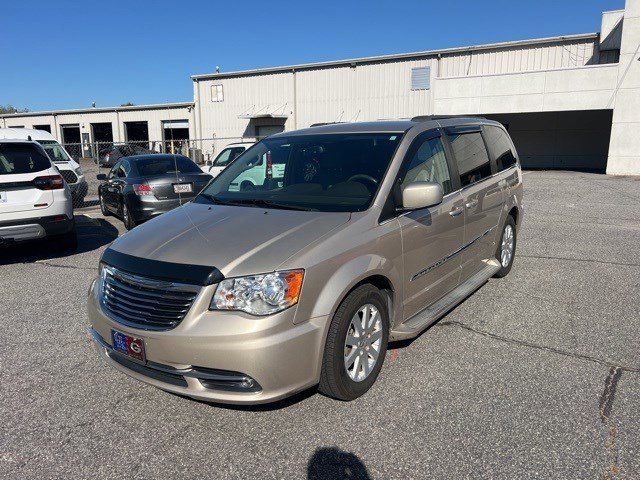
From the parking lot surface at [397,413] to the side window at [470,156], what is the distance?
1321 millimetres

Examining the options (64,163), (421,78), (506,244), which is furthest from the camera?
(421,78)

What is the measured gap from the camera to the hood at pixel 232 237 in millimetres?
2939

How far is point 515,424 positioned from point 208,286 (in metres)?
2.00

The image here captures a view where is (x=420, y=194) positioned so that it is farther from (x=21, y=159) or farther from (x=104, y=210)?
(x=104, y=210)

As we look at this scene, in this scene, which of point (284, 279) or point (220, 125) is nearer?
point (284, 279)

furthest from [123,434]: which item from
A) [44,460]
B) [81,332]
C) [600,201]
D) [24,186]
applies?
[600,201]

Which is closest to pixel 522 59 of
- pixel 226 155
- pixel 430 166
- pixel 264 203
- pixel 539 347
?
pixel 226 155

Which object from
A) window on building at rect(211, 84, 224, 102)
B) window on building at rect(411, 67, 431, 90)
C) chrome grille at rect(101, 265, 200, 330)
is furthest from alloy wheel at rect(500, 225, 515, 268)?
window on building at rect(211, 84, 224, 102)

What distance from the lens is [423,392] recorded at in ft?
11.2

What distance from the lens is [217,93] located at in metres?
34.8

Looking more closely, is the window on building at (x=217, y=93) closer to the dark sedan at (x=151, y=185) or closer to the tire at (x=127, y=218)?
the dark sedan at (x=151, y=185)

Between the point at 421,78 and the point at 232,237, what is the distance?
27839 millimetres

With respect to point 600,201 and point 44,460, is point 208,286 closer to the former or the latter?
point 44,460

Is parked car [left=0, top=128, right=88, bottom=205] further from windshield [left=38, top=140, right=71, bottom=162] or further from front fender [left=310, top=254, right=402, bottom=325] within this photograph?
front fender [left=310, top=254, right=402, bottom=325]
